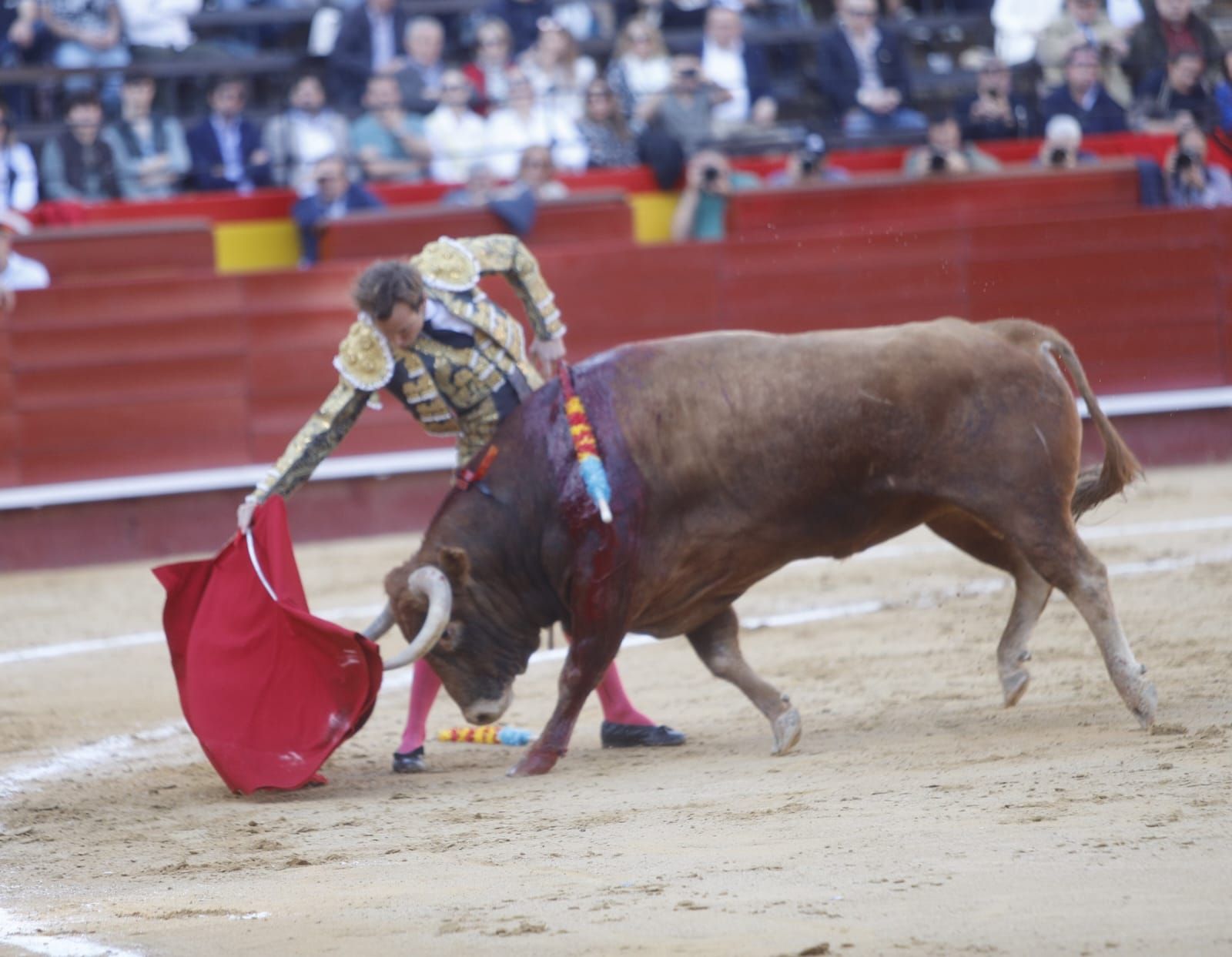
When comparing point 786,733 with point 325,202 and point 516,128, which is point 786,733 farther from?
point 516,128

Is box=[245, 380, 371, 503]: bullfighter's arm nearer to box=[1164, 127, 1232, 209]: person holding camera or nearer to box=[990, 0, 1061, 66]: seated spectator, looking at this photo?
box=[1164, 127, 1232, 209]: person holding camera

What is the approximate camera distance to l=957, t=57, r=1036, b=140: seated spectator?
9016 millimetres

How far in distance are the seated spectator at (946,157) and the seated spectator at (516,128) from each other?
1.72 metres

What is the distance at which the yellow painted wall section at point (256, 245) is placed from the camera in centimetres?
830

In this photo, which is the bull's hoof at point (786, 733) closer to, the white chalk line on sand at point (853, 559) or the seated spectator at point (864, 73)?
the white chalk line on sand at point (853, 559)

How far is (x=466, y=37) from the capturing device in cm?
917

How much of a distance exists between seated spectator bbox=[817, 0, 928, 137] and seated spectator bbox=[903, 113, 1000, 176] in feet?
0.59

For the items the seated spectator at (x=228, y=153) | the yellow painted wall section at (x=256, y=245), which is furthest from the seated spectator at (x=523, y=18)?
the yellow painted wall section at (x=256, y=245)

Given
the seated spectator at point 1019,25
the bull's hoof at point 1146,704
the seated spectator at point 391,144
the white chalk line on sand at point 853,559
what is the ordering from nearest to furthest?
the bull's hoof at point 1146,704 < the white chalk line on sand at point 853,559 < the seated spectator at point 391,144 < the seated spectator at point 1019,25

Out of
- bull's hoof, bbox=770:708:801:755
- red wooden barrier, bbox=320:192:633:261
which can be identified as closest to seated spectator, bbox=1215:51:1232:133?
red wooden barrier, bbox=320:192:633:261

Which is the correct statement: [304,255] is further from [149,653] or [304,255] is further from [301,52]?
[149,653]

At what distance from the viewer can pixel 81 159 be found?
320 inches

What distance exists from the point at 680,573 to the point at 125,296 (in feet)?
15.2

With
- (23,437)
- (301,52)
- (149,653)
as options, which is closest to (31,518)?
(23,437)
